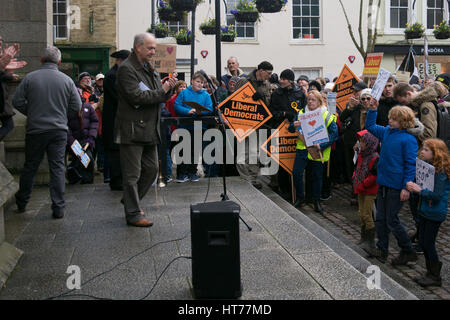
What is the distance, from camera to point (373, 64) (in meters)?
11.4

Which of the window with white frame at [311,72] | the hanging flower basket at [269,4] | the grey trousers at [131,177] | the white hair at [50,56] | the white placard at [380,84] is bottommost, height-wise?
the grey trousers at [131,177]

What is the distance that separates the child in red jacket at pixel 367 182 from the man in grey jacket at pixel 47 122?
3.64 m

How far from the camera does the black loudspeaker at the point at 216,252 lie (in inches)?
161

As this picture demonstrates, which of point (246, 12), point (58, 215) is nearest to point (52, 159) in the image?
point (58, 215)

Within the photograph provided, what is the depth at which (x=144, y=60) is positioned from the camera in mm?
6520

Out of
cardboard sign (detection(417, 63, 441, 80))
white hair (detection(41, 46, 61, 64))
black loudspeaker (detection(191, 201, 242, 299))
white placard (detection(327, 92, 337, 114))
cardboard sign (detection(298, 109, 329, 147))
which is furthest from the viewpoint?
cardboard sign (detection(417, 63, 441, 80))

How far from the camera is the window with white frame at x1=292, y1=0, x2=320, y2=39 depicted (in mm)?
25859

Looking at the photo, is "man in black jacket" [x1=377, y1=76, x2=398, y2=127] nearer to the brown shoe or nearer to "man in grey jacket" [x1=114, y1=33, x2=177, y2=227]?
"man in grey jacket" [x1=114, y1=33, x2=177, y2=227]

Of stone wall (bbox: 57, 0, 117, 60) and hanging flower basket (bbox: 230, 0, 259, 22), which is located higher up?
stone wall (bbox: 57, 0, 117, 60)

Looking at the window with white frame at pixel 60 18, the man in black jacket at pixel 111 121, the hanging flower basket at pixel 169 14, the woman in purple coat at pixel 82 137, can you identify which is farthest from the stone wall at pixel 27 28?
the window with white frame at pixel 60 18

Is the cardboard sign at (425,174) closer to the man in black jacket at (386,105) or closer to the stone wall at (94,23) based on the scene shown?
the man in black jacket at (386,105)

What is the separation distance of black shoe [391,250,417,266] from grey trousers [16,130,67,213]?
3946mm

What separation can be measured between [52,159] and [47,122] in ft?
1.50

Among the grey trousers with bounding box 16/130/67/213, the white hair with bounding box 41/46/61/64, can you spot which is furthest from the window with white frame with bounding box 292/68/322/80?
the grey trousers with bounding box 16/130/67/213
